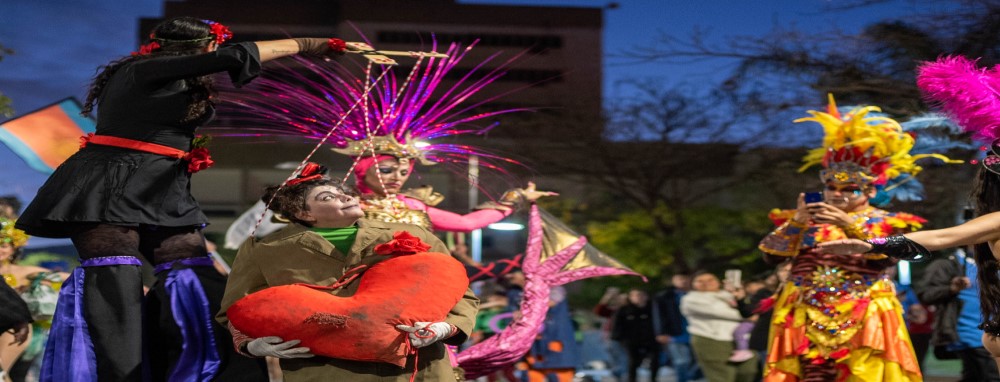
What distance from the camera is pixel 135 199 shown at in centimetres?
353

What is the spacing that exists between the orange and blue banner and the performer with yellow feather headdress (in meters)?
3.36

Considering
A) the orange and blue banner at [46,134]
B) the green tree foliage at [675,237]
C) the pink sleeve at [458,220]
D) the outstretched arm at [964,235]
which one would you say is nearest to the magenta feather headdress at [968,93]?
the outstretched arm at [964,235]

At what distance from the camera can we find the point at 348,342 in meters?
3.19

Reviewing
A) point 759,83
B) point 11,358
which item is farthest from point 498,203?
point 759,83

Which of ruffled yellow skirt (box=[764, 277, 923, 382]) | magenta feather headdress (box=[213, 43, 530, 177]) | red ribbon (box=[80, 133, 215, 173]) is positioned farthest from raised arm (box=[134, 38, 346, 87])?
ruffled yellow skirt (box=[764, 277, 923, 382])

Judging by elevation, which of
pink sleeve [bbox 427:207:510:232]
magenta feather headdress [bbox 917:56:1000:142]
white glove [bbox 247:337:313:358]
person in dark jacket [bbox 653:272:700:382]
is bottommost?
person in dark jacket [bbox 653:272:700:382]

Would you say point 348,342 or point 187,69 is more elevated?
point 187,69

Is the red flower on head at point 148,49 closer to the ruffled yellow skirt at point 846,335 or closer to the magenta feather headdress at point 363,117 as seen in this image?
the magenta feather headdress at point 363,117

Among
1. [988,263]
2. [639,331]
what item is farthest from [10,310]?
[639,331]

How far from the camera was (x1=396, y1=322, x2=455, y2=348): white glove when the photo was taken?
3219 millimetres

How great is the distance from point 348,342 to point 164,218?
35.2 inches

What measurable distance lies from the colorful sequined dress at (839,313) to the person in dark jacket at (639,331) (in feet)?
11.0

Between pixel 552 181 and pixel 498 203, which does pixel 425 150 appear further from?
pixel 552 181

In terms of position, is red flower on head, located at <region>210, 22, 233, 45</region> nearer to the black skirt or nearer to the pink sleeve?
the black skirt
